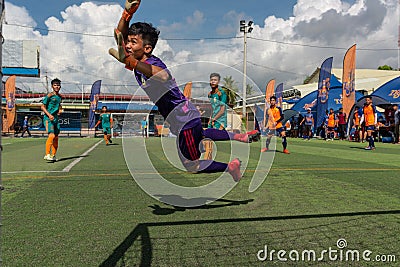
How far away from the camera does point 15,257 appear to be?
307 centimetres

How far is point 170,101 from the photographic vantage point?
4262 mm

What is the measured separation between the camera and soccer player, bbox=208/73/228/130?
4.88 m

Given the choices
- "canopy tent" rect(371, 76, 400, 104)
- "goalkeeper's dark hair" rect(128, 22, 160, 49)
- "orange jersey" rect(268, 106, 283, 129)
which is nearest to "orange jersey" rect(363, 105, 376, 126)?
"orange jersey" rect(268, 106, 283, 129)

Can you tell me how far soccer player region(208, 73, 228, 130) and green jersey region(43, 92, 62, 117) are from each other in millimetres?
6217

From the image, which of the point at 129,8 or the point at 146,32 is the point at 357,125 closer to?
the point at 146,32

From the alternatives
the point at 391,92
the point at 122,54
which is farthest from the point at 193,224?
the point at 391,92

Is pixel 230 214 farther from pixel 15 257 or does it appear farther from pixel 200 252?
pixel 15 257

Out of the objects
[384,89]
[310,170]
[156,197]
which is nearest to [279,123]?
[310,170]

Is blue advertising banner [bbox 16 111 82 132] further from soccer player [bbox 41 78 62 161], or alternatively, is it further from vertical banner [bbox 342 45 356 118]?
soccer player [bbox 41 78 62 161]

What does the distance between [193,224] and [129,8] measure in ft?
7.66

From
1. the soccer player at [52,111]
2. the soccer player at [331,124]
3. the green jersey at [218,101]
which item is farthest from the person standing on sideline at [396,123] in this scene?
the green jersey at [218,101]

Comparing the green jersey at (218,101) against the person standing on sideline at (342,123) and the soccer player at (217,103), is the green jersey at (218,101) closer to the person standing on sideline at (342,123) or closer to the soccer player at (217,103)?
the soccer player at (217,103)

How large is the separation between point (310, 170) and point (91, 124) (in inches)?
1170

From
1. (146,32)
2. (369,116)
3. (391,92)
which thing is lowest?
(369,116)
